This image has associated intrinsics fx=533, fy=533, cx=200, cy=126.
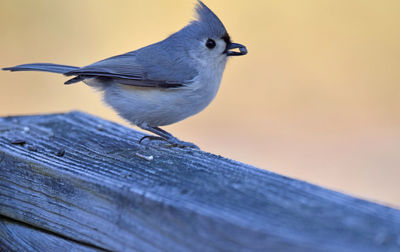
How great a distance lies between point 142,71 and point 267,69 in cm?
318

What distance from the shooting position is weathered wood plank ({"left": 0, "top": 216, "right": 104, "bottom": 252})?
77.4 inches

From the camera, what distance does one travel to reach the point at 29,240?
2.09 meters

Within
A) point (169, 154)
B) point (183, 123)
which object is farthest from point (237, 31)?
point (169, 154)

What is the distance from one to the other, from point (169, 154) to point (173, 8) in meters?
4.32

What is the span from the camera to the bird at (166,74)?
10.8 feet

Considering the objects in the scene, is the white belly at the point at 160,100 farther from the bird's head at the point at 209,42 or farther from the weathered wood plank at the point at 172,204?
the weathered wood plank at the point at 172,204

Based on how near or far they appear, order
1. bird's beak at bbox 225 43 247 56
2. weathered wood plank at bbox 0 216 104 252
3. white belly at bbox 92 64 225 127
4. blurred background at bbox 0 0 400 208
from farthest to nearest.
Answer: blurred background at bbox 0 0 400 208
bird's beak at bbox 225 43 247 56
white belly at bbox 92 64 225 127
weathered wood plank at bbox 0 216 104 252

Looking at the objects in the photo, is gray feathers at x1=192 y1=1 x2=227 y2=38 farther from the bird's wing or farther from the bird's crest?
the bird's wing

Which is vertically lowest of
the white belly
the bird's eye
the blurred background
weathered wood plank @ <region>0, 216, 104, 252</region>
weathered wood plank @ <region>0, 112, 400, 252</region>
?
weathered wood plank @ <region>0, 216, 104, 252</region>

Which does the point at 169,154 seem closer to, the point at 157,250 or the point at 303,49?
Answer: the point at 157,250

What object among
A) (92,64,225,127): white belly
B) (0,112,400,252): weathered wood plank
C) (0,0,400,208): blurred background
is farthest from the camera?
(0,0,400,208): blurred background

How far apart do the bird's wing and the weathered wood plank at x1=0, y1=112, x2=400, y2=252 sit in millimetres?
871

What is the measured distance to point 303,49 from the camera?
20.7 feet

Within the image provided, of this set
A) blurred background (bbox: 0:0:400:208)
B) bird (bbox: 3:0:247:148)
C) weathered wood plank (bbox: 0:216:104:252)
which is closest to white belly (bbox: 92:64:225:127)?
bird (bbox: 3:0:247:148)
